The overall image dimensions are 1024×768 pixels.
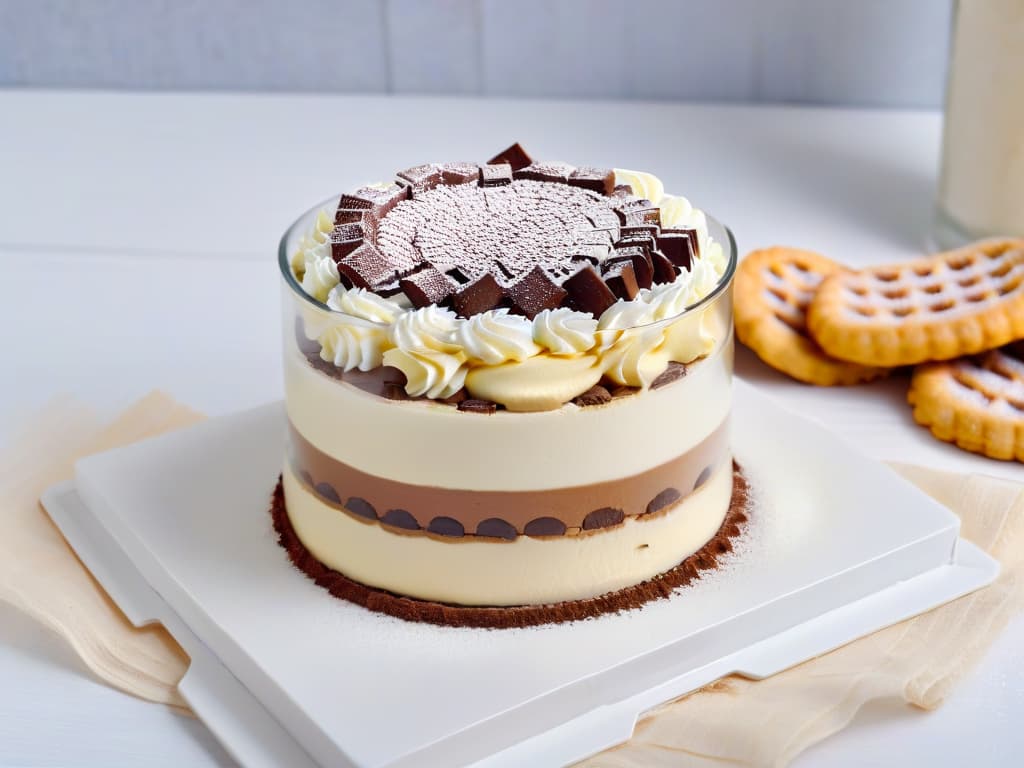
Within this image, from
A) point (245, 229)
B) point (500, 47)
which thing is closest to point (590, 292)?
point (245, 229)

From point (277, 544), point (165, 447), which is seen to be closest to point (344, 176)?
point (165, 447)

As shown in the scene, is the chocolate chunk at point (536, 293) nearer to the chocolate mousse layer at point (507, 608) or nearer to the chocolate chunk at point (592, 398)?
the chocolate chunk at point (592, 398)

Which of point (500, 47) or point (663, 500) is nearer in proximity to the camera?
point (663, 500)

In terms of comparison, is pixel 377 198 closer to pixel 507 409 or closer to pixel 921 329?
pixel 507 409

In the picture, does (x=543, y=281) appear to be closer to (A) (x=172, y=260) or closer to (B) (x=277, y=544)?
(B) (x=277, y=544)

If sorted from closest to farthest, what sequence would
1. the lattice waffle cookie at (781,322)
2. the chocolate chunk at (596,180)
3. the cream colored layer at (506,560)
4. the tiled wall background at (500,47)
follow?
the cream colored layer at (506,560), the chocolate chunk at (596,180), the lattice waffle cookie at (781,322), the tiled wall background at (500,47)

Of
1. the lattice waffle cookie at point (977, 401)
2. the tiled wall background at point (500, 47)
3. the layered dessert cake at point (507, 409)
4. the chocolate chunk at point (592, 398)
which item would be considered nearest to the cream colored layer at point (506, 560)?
the layered dessert cake at point (507, 409)
